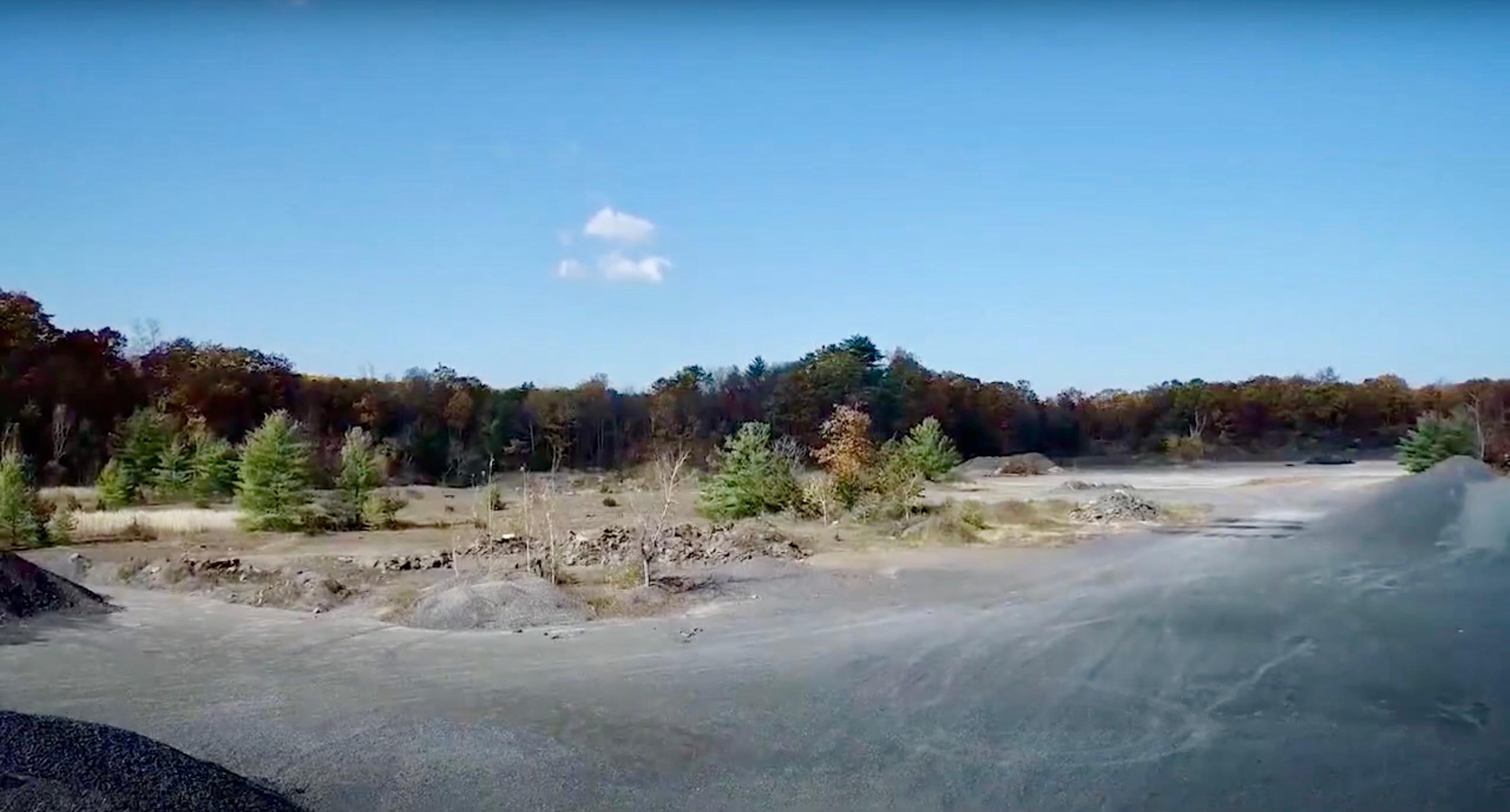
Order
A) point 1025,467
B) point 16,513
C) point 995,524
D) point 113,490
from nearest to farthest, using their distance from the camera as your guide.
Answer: point 16,513 < point 995,524 < point 113,490 < point 1025,467

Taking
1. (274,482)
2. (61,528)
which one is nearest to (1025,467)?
(274,482)

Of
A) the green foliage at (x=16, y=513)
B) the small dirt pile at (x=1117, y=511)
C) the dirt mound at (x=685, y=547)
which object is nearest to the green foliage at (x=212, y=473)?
the green foliage at (x=16, y=513)

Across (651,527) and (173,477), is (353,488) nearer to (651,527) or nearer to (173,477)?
(173,477)

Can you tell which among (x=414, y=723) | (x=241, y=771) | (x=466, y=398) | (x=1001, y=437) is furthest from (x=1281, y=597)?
(x=1001, y=437)

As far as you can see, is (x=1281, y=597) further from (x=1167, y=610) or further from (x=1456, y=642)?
(x=1456, y=642)

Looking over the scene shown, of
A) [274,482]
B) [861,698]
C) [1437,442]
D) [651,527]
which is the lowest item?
[861,698]

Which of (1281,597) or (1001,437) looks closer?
(1281,597)
